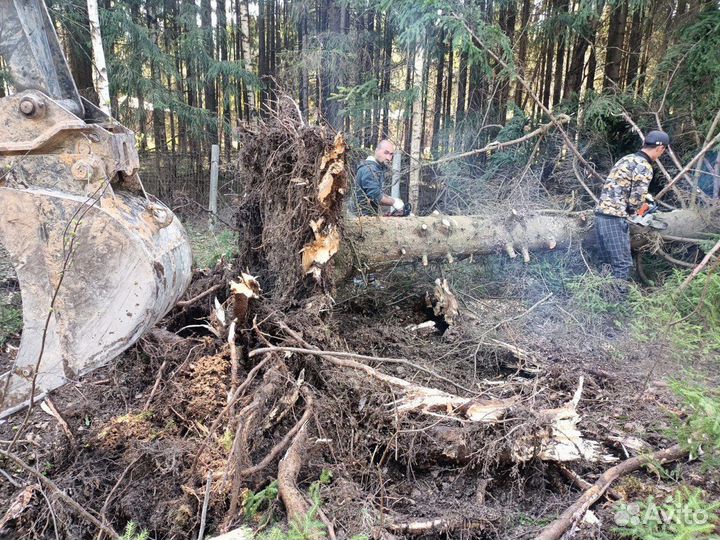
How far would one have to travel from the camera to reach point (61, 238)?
221 cm

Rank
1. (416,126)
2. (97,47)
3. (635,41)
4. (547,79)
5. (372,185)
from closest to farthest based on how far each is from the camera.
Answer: (372,185), (97,47), (416,126), (635,41), (547,79)

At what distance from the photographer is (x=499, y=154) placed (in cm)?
879

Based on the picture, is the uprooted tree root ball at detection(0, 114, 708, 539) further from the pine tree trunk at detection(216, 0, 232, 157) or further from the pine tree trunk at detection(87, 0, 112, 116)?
the pine tree trunk at detection(216, 0, 232, 157)

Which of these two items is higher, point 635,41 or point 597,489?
point 635,41

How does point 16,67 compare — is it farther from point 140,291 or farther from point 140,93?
point 140,93

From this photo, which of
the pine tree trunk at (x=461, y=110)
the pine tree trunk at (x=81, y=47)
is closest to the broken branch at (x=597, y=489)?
the pine tree trunk at (x=461, y=110)

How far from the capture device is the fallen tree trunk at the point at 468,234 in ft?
15.6

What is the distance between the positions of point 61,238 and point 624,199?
223 inches

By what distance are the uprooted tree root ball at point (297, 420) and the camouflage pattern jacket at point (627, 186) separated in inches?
85.7

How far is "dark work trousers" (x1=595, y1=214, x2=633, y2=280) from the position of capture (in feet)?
18.5

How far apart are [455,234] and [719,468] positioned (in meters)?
3.32

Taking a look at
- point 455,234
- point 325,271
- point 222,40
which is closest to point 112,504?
point 325,271

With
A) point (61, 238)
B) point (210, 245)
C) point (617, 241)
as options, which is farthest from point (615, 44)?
point (61, 238)

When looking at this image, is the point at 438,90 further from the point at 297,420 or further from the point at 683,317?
the point at 297,420
